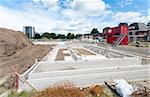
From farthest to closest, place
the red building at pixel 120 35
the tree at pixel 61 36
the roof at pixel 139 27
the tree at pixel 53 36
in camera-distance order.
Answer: the tree at pixel 61 36 < the tree at pixel 53 36 < the roof at pixel 139 27 < the red building at pixel 120 35

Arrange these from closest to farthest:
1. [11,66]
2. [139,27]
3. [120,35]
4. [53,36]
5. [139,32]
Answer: [11,66] → [120,35] → [139,32] → [139,27] → [53,36]

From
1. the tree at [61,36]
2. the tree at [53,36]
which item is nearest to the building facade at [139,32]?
the tree at [61,36]

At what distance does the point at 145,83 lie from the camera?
7.62 meters

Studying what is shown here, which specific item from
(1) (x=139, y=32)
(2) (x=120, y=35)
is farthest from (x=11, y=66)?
(1) (x=139, y=32)

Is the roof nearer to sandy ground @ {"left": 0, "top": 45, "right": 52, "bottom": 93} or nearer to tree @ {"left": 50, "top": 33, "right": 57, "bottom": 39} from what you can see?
tree @ {"left": 50, "top": 33, "right": 57, "bottom": 39}

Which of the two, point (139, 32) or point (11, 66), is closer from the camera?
point (11, 66)

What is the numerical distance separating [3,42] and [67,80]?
59.3ft

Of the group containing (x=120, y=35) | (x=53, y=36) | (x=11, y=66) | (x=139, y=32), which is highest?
(x=139, y=32)

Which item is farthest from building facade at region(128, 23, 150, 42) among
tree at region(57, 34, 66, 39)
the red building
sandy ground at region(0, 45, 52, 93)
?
sandy ground at region(0, 45, 52, 93)

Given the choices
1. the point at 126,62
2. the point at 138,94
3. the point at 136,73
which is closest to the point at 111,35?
the point at 126,62

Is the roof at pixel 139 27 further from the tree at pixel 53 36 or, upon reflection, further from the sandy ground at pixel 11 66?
the sandy ground at pixel 11 66

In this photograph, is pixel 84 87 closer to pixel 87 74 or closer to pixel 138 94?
pixel 87 74

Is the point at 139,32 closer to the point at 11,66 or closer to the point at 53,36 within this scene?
the point at 53,36

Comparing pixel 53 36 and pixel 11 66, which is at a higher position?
pixel 53 36
